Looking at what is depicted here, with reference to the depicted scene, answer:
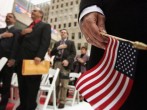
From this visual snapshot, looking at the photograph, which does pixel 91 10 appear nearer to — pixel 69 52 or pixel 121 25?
pixel 121 25

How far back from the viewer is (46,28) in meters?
3.18

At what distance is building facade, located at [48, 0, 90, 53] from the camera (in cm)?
3960

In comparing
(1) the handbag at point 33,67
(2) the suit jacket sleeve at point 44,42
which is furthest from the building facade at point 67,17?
(1) the handbag at point 33,67

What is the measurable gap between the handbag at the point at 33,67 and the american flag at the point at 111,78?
2.06 metres

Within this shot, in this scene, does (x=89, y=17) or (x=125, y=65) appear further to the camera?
(x=89, y=17)

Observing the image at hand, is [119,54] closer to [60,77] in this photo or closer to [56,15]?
[60,77]

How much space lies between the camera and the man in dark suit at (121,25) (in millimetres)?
801

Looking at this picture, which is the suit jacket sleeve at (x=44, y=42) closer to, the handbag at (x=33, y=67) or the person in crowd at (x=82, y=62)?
the handbag at (x=33, y=67)

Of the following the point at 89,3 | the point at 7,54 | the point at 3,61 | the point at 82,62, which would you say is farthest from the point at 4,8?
the point at 89,3

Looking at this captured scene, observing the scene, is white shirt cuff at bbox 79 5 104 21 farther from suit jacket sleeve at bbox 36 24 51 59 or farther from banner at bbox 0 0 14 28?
banner at bbox 0 0 14 28

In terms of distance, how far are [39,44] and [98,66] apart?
2.33 meters

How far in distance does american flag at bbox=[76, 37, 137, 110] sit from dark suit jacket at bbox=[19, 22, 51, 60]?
222cm

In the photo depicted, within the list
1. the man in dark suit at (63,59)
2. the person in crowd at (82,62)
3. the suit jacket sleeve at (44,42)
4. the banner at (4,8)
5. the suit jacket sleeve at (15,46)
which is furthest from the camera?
the banner at (4,8)

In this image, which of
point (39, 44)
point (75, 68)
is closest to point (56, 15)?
point (75, 68)
